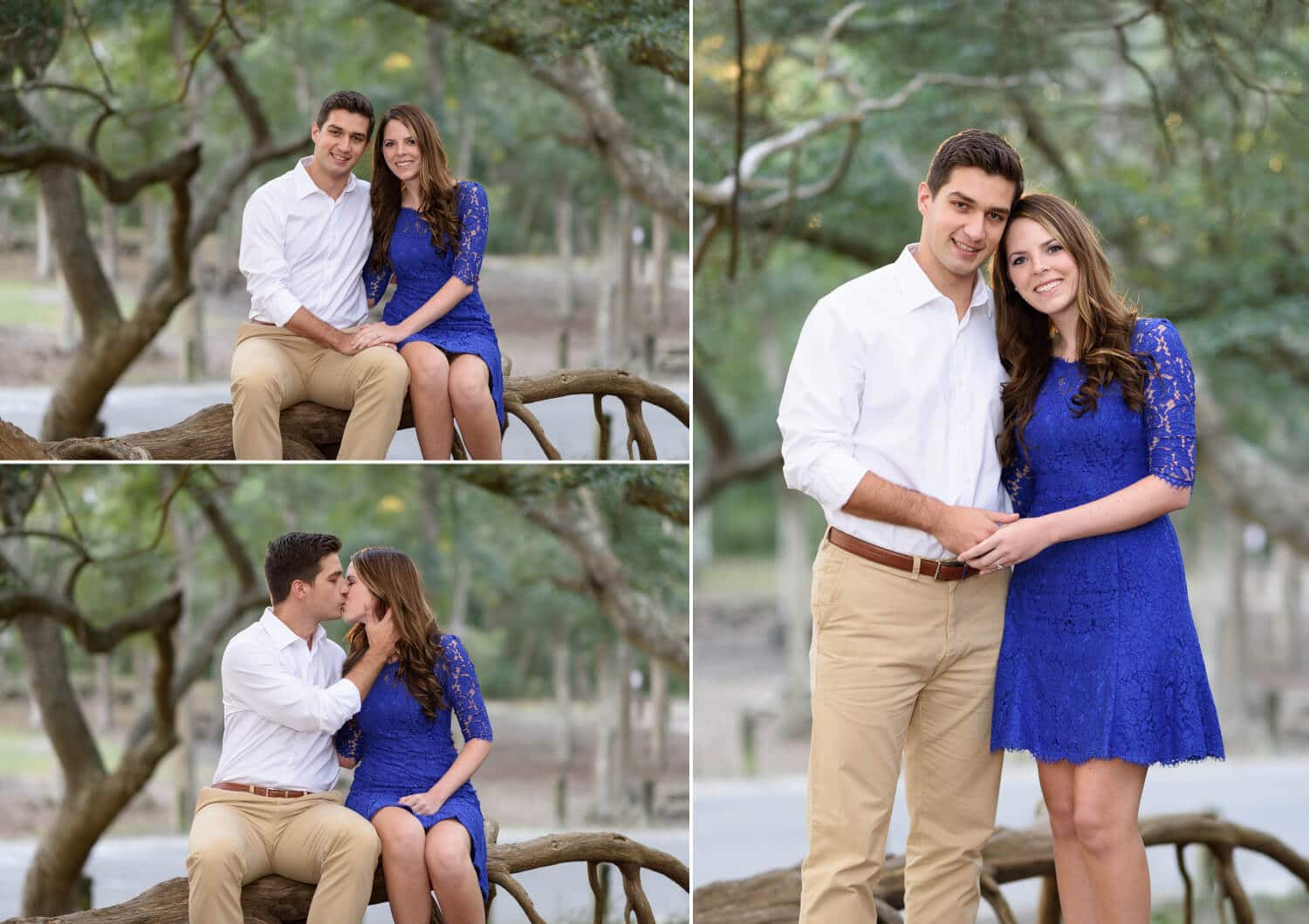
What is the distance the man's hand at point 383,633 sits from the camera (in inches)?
111

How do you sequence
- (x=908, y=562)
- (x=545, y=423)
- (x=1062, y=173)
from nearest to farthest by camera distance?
(x=908, y=562) < (x=545, y=423) < (x=1062, y=173)

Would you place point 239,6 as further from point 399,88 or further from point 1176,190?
point 1176,190

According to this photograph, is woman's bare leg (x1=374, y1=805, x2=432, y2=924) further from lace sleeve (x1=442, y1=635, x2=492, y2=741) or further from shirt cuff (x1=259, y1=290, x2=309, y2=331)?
shirt cuff (x1=259, y1=290, x2=309, y2=331)

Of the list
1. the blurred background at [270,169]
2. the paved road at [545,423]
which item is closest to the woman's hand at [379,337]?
the paved road at [545,423]

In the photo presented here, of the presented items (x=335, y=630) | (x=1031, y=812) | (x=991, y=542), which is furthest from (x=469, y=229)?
(x=1031, y=812)

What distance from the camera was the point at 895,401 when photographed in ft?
7.83

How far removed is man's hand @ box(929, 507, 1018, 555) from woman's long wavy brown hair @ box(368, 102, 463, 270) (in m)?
1.20

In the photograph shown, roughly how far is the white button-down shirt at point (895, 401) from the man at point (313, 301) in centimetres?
94

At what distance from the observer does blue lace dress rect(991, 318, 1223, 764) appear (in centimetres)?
228

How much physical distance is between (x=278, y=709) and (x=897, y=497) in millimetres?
1282

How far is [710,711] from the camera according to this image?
534 inches

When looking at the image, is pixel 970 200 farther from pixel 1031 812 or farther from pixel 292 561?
pixel 1031 812

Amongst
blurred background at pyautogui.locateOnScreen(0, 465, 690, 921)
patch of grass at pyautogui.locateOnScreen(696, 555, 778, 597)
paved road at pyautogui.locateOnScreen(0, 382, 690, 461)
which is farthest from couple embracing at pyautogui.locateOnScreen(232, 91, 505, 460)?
patch of grass at pyautogui.locateOnScreen(696, 555, 778, 597)

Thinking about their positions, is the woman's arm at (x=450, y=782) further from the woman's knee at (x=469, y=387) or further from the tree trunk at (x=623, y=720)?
the tree trunk at (x=623, y=720)
